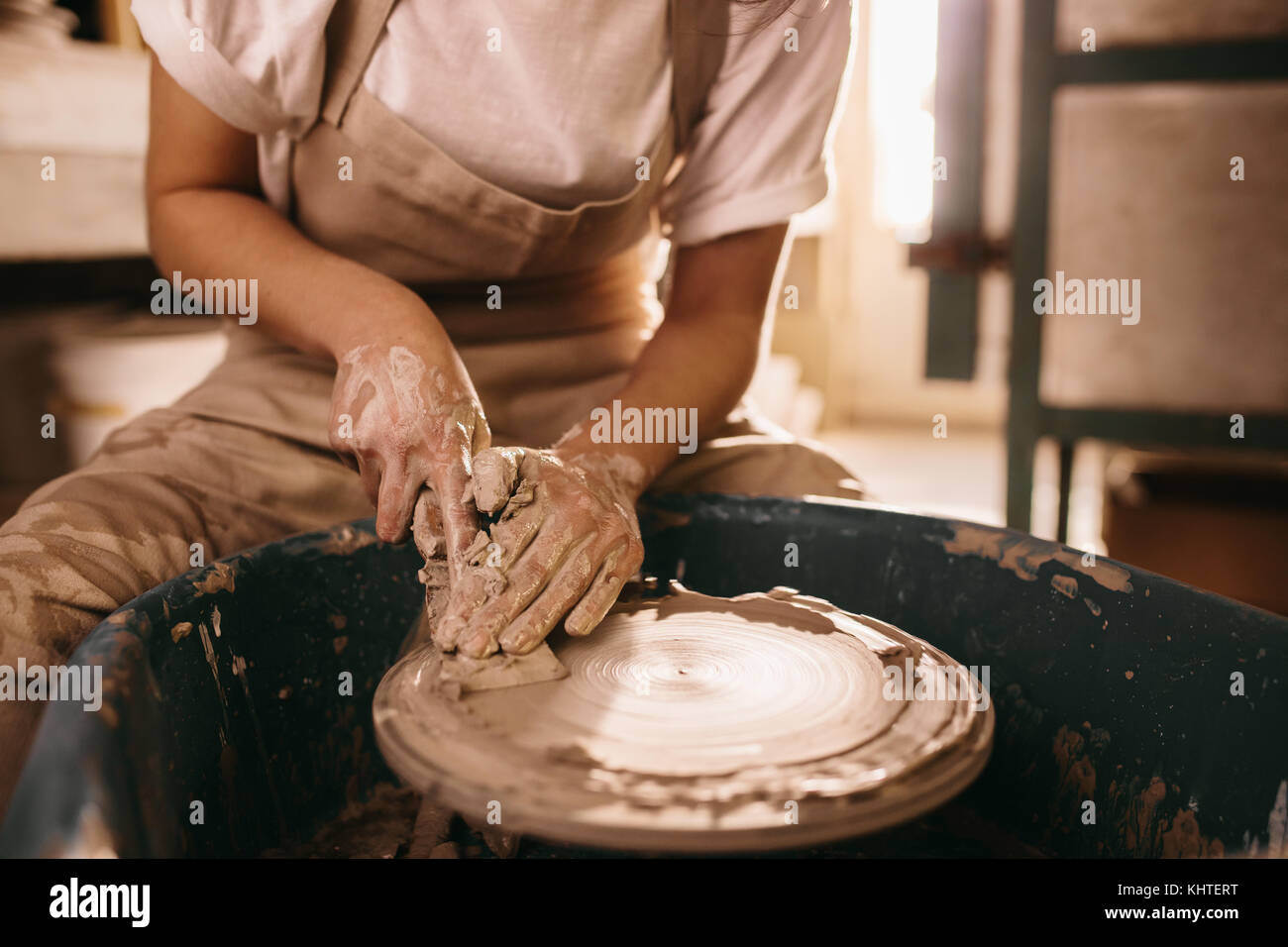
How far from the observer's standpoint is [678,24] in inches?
41.1

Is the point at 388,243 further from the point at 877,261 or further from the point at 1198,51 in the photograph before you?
the point at 877,261

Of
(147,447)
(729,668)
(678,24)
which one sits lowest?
(729,668)

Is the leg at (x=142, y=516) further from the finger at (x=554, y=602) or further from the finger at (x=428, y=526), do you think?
the finger at (x=554, y=602)

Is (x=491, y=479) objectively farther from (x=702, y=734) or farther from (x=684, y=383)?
(x=684, y=383)

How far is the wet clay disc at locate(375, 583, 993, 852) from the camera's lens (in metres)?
0.60

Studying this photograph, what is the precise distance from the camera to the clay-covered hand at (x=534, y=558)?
750mm

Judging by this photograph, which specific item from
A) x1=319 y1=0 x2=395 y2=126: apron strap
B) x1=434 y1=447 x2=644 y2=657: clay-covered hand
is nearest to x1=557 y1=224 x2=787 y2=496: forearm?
x1=434 y1=447 x2=644 y2=657: clay-covered hand

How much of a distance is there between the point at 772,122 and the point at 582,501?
56 centimetres

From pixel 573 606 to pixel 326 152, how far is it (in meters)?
0.55

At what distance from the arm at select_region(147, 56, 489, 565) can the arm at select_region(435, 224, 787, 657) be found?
0.04 meters

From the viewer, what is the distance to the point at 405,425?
841 mm

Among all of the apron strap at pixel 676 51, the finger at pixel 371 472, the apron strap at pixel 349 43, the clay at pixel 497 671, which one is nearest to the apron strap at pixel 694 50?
the apron strap at pixel 676 51
